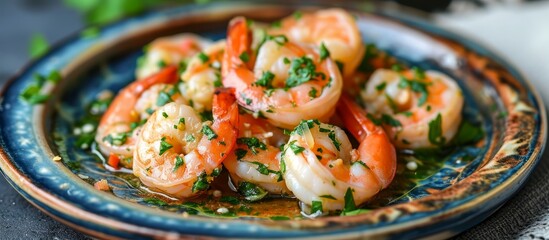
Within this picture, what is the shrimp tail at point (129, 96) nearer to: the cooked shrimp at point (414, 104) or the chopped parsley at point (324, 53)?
the chopped parsley at point (324, 53)

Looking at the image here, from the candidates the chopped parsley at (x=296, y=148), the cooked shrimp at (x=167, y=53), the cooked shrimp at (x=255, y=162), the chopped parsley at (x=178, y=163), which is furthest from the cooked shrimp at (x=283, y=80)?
the cooked shrimp at (x=167, y=53)

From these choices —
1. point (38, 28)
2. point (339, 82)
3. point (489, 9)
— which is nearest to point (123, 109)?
point (339, 82)

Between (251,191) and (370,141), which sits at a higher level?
(370,141)

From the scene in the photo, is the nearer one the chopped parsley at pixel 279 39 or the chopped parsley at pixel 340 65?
the chopped parsley at pixel 279 39

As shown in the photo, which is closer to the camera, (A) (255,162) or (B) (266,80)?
(A) (255,162)

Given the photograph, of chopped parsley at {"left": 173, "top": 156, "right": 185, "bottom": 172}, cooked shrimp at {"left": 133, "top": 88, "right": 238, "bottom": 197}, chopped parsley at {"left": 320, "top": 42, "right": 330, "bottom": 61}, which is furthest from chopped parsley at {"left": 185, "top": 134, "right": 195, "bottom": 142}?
chopped parsley at {"left": 320, "top": 42, "right": 330, "bottom": 61}

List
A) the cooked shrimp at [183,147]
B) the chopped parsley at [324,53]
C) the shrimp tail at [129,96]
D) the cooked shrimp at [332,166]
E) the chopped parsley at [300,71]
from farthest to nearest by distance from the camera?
the shrimp tail at [129,96]
the chopped parsley at [324,53]
the chopped parsley at [300,71]
the cooked shrimp at [183,147]
the cooked shrimp at [332,166]

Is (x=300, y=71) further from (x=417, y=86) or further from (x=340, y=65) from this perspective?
(x=417, y=86)

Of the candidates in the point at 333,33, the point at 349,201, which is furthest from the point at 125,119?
the point at 349,201
